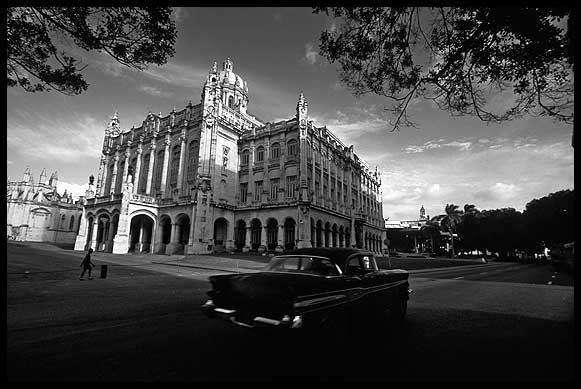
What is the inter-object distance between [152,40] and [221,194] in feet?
91.9

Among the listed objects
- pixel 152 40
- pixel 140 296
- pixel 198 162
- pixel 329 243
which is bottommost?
pixel 140 296

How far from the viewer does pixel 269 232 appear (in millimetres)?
32594

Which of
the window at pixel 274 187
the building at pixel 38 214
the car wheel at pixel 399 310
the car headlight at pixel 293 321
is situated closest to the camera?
the car headlight at pixel 293 321

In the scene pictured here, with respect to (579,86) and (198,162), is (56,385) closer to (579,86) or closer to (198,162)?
(579,86)

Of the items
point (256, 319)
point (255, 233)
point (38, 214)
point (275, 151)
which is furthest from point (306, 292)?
point (38, 214)

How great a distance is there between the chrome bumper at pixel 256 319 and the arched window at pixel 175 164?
34.4 meters

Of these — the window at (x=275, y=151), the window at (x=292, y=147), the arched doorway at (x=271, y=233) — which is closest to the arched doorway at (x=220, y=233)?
the arched doorway at (x=271, y=233)

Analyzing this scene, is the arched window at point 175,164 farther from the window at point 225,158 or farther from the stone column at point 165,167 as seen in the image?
the window at point 225,158

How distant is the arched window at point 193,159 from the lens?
34.0 m

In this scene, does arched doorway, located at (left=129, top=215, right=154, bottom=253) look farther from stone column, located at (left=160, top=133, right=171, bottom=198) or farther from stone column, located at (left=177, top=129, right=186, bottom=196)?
stone column, located at (left=177, top=129, right=186, bottom=196)

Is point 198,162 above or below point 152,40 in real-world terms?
above

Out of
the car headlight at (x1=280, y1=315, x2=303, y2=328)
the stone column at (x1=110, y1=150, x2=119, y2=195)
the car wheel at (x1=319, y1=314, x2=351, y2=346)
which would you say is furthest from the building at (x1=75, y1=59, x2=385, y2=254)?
the car headlight at (x1=280, y1=315, x2=303, y2=328)

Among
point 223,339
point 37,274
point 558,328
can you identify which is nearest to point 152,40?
point 223,339

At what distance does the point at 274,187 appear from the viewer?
33.8m
